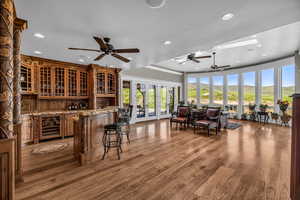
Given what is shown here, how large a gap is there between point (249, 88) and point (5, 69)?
32.3ft

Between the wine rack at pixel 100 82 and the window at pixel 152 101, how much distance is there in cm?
289

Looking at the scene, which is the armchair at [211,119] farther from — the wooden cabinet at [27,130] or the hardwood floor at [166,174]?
the wooden cabinet at [27,130]

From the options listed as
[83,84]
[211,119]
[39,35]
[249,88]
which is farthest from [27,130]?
[249,88]

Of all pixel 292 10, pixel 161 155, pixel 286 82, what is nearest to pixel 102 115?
pixel 161 155

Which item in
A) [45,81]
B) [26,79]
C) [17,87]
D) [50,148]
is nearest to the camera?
[17,87]

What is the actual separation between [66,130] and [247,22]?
18.4 feet

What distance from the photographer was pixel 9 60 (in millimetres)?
1452

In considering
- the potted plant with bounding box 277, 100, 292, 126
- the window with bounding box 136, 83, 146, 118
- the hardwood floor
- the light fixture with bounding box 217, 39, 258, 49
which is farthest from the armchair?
the window with bounding box 136, 83, 146, 118

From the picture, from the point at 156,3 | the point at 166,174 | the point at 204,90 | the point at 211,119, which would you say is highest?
the point at 156,3

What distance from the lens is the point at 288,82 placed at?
6262 mm

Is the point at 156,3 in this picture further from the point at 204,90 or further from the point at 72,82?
the point at 204,90

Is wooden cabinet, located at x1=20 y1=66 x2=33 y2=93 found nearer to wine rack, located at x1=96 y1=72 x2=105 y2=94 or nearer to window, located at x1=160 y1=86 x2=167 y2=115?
wine rack, located at x1=96 y1=72 x2=105 y2=94

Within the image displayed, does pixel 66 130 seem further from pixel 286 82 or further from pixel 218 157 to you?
pixel 286 82

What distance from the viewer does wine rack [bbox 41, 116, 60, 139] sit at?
422 centimetres
